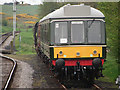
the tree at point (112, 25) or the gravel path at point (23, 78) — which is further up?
the tree at point (112, 25)

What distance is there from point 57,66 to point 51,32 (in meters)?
1.56

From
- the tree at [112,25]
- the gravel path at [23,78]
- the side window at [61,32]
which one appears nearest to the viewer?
the side window at [61,32]

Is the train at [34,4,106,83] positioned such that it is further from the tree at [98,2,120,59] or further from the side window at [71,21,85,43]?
the tree at [98,2,120,59]

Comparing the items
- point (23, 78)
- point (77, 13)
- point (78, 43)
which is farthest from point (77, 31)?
point (23, 78)

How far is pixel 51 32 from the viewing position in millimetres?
12523

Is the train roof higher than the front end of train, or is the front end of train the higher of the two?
the train roof

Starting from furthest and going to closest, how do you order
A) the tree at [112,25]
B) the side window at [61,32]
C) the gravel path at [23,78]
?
the tree at [112,25]
the gravel path at [23,78]
the side window at [61,32]

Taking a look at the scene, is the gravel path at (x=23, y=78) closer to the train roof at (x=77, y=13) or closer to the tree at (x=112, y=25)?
the train roof at (x=77, y=13)

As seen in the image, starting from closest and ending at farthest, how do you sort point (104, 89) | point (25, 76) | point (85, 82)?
point (104, 89), point (85, 82), point (25, 76)

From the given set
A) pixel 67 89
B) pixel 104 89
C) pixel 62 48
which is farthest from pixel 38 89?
pixel 104 89

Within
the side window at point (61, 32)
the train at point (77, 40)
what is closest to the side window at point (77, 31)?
A: the train at point (77, 40)

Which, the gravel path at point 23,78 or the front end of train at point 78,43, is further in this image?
the gravel path at point 23,78

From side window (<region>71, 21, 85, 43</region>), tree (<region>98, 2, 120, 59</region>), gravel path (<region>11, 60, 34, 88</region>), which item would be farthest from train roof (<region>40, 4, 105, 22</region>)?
gravel path (<region>11, 60, 34, 88</region>)

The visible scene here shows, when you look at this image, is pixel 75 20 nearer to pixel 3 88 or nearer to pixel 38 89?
pixel 38 89
